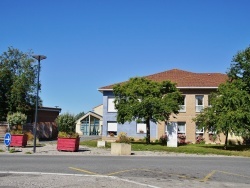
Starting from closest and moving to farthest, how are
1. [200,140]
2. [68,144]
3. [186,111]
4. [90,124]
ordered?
[68,144]
[200,140]
[186,111]
[90,124]

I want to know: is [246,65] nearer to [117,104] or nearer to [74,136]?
[117,104]

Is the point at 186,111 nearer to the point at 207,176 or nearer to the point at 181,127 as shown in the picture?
the point at 181,127

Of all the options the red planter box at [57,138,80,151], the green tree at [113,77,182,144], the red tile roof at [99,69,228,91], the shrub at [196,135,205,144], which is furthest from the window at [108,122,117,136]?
the red planter box at [57,138,80,151]

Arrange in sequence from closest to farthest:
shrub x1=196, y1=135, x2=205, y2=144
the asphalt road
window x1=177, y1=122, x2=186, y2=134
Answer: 1. the asphalt road
2. shrub x1=196, y1=135, x2=205, y2=144
3. window x1=177, y1=122, x2=186, y2=134

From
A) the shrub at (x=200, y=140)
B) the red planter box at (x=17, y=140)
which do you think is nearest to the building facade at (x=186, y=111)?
the shrub at (x=200, y=140)

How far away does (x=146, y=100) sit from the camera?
3253cm

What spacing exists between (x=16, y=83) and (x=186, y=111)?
66.8 ft

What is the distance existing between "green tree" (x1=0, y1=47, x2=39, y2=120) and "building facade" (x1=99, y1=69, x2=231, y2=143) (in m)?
9.10

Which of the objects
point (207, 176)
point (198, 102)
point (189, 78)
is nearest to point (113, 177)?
point (207, 176)

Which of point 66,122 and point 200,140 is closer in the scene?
point 66,122

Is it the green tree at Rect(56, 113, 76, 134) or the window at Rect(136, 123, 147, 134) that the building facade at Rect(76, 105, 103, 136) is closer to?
the window at Rect(136, 123, 147, 134)

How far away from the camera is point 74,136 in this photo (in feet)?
78.3

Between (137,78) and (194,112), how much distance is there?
30.4 ft

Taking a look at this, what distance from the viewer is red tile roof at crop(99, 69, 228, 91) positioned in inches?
1583
